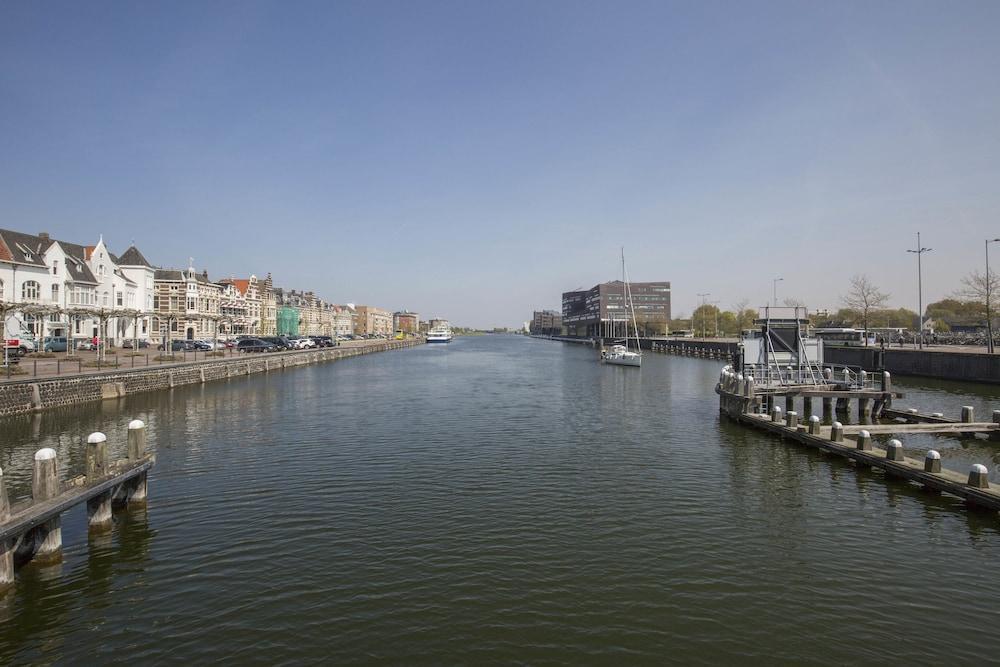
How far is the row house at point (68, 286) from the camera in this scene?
195 feet

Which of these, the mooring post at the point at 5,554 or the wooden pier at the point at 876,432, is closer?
the mooring post at the point at 5,554

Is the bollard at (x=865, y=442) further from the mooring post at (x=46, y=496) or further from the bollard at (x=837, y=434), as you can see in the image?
the mooring post at (x=46, y=496)

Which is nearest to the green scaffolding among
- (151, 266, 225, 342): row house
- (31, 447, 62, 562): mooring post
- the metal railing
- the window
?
(151, 266, 225, 342): row house

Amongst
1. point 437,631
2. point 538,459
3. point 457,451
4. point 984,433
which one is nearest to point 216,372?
point 457,451

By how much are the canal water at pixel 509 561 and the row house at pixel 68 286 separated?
4096 cm

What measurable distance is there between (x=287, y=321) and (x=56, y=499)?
149145mm

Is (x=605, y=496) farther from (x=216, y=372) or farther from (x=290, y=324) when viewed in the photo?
(x=290, y=324)

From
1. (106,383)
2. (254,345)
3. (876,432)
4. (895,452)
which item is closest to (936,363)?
(876,432)


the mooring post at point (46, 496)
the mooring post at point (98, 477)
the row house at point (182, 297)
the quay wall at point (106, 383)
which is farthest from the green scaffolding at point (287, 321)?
the mooring post at point (46, 496)

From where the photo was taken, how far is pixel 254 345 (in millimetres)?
89000

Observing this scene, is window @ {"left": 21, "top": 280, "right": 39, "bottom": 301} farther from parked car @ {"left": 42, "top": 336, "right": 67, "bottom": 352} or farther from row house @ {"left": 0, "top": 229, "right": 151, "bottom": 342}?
parked car @ {"left": 42, "top": 336, "right": 67, "bottom": 352}

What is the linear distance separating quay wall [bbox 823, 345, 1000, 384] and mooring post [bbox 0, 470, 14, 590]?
5334 centimetres

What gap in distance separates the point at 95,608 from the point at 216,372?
5115 cm

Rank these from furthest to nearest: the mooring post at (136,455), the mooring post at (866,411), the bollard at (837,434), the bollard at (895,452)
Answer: the mooring post at (866,411), the bollard at (837,434), the bollard at (895,452), the mooring post at (136,455)
